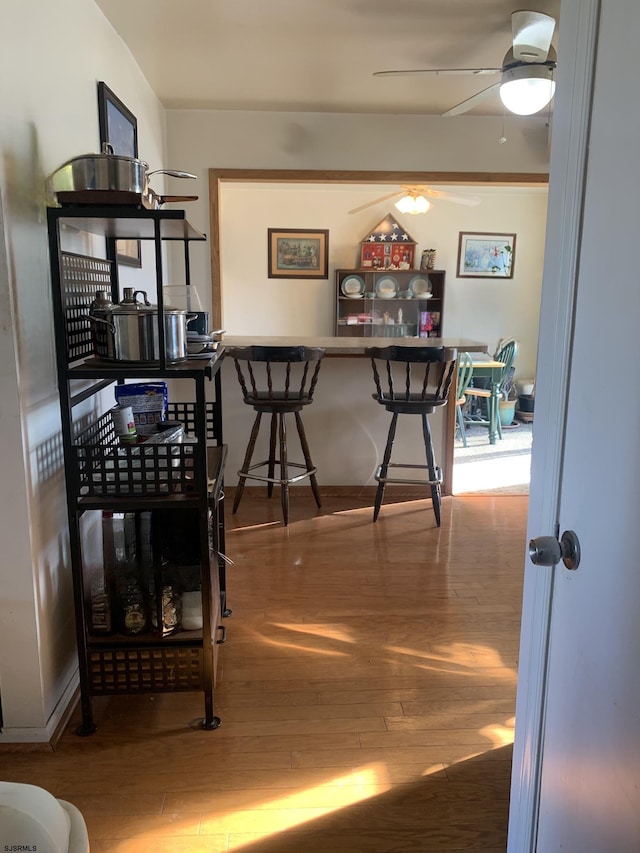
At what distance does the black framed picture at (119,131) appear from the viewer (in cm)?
234

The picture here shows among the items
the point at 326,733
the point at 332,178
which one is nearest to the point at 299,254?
the point at 332,178

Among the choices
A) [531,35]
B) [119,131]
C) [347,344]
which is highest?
[531,35]

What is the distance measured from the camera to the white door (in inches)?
31.0

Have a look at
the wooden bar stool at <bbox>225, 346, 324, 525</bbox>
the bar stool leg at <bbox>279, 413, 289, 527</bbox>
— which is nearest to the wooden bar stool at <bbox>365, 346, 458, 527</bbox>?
the wooden bar stool at <bbox>225, 346, 324, 525</bbox>

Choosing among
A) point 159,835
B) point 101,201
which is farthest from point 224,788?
point 101,201

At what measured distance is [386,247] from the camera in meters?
6.62

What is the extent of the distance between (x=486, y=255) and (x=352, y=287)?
5.15ft

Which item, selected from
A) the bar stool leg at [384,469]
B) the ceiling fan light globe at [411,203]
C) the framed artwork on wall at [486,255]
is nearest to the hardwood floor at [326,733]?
the bar stool leg at [384,469]

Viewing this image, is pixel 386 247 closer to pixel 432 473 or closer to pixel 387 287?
pixel 387 287

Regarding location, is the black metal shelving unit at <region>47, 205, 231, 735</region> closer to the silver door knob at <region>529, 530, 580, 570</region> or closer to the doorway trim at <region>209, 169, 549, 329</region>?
the silver door knob at <region>529, 530, 580, 570</region>

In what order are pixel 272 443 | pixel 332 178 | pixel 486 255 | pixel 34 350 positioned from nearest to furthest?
pixel 34 350 < pixel 272 443 < pixel 332 178 < pixel 486 255

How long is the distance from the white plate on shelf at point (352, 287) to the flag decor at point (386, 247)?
0.16 metres

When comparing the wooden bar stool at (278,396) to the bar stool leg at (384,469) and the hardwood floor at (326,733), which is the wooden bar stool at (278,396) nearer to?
the bar stool leg at (384,469)

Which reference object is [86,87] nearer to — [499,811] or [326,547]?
[326,547]
